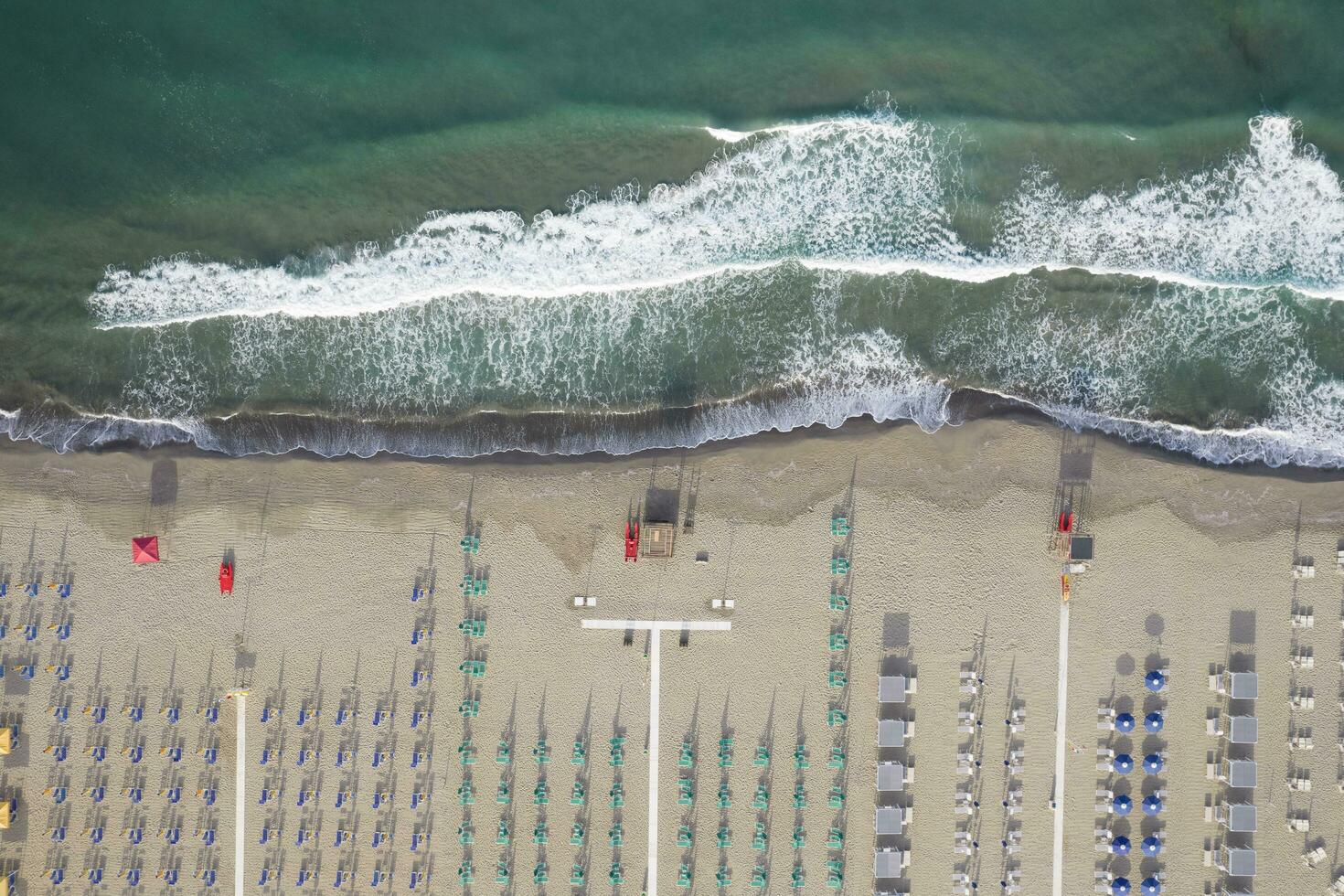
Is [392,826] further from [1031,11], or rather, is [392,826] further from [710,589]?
[1031,11]

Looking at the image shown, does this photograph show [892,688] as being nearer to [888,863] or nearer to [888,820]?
[888,820]

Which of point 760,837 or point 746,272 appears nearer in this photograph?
point 760,837

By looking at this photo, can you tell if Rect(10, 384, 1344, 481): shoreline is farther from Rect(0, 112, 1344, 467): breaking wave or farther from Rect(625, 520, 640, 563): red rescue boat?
Rect(625, 520, 640, 563): red rescue boat

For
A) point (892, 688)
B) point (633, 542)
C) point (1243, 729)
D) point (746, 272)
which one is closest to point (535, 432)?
point (633, 542)

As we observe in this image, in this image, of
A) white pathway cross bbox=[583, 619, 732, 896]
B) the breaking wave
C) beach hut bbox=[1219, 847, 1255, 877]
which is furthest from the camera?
the breaking wave

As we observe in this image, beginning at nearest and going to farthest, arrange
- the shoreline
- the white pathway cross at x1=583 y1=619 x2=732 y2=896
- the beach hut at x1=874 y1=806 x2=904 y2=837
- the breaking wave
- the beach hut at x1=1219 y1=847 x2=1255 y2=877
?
the beach hut at x1=1219 y1=847 x2=1255 y2=877 < the beach hut at x1=874 y1=806 x2=904 y2=837 < the white pathway cross at x1=583 y1=619 x2=732 y2=896 < the shoreline < the breaking wave

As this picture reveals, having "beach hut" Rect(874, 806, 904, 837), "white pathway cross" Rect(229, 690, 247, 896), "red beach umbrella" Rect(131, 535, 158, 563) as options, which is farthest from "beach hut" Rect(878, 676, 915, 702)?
"red beach umbrella" Rect(131, 535, 158, 563)

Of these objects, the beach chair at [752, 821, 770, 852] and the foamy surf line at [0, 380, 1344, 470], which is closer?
the beach chair at [752, 821, 770, 852]
